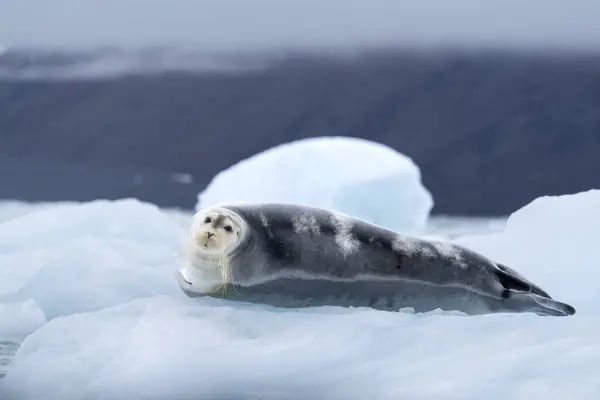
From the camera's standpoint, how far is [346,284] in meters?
4.59

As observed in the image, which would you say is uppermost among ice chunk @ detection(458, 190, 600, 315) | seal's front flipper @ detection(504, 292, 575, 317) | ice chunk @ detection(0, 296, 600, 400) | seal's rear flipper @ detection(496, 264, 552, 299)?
ice chunk @ detection(458, 190, 600, 315)

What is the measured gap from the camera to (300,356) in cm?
379

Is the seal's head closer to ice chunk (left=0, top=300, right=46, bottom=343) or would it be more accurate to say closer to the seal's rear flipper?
ice chunk (left=0, top=300, right=46, bottom=343)

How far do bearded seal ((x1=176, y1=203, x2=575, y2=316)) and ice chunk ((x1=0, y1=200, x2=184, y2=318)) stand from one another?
0.70 meters

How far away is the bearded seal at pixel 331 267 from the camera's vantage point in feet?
14.5

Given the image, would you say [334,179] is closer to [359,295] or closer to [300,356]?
[359,295]

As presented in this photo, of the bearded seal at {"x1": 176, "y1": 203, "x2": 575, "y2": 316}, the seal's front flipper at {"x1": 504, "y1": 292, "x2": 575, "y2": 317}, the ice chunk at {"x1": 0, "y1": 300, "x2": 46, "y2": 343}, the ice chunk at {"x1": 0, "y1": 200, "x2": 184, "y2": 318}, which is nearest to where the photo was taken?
the bearded seal at {"x1": 176, "y1": 203, "x2": 575, "y2": 316}

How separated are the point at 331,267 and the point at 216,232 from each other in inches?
27.2

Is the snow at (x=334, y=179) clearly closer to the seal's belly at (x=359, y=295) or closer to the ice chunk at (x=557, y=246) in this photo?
the ice chunk at (x=557, y=246)

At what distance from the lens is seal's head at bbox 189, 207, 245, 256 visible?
14.2 feet

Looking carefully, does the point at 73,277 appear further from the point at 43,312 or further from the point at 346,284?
the point at 346,284

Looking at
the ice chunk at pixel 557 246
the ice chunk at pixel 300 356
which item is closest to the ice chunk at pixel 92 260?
the ice chunk at pixel 300 356

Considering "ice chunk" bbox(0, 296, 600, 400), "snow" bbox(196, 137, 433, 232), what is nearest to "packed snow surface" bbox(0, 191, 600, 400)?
"ice chunk" bbox(0, 296, 600, 400)

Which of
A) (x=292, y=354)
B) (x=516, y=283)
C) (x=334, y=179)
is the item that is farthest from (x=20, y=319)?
(x=334, y=179)
